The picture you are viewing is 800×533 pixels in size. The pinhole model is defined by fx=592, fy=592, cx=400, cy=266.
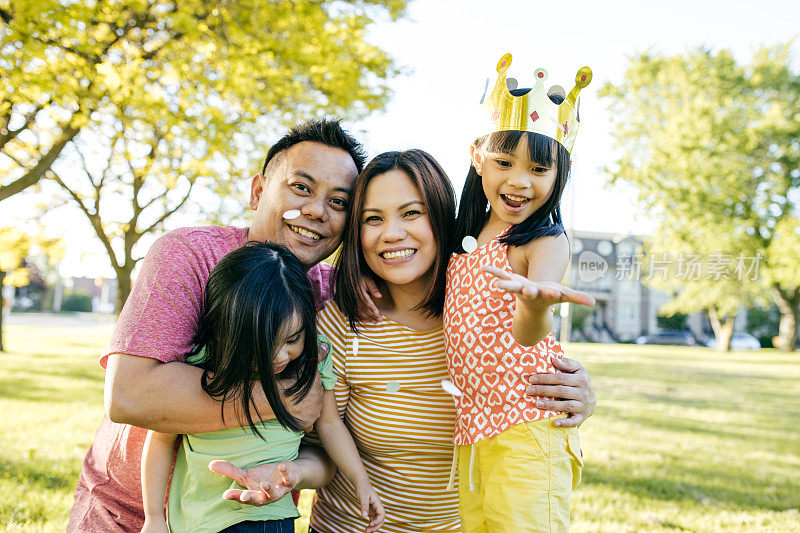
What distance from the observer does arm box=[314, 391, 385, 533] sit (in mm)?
2178

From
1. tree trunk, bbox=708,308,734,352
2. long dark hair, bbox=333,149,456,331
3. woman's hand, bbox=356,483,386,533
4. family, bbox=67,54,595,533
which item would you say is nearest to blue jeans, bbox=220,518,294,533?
family, bbox=67,54,595,533

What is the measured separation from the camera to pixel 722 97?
25062 millimetres

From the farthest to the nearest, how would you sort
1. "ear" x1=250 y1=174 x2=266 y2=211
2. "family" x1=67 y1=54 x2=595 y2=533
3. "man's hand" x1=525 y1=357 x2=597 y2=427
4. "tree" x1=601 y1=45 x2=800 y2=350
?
"tree" x1=601 y1=45 x2=800 y2=350, "ear" x1=250 y1=174 x2=266 y2=211, "man's hand" x1=525 y1=357 x2=597 y2=427, "family" x1=67 y1=54 x2=595 y2=533

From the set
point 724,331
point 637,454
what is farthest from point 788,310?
point 637,454

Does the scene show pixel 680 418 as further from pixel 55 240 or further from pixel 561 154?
pixel 55 240

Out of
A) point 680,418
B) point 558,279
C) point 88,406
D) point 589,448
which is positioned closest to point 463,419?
point 558,279

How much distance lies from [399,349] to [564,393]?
0.66 meters

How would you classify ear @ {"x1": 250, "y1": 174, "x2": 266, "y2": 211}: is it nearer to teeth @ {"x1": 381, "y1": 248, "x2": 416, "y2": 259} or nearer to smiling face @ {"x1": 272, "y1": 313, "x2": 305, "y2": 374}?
teeth @ {"x1": 381, "y1": 248, "x2": 416, "y2": 259}

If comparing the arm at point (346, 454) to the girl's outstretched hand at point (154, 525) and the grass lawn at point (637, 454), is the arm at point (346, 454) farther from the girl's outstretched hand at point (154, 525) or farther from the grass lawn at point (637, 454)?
the grass lawn at point (637, 454)

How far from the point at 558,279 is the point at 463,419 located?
0.64m

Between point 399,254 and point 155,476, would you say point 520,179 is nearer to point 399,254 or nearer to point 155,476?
point 399,254

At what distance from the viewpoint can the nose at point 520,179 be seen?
7.22 feet

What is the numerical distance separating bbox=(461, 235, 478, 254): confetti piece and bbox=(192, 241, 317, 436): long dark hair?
0.65 meters

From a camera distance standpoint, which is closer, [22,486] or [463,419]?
[463,419]
